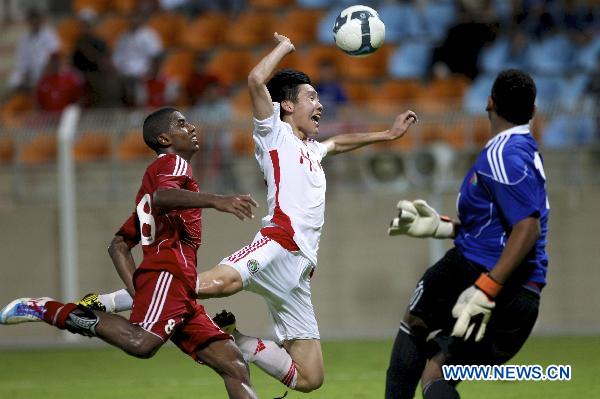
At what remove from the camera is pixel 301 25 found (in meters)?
18.2

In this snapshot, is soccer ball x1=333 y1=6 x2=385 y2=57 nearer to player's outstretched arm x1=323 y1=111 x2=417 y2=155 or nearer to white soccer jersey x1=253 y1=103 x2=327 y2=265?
player's outstretched arm x1=323 y1=111 x2=417 y2=155

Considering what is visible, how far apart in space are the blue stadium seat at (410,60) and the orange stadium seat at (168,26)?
12.1 feet

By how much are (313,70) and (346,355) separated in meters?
6.05

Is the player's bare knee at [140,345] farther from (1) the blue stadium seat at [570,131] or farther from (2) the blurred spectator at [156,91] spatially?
(2) the blurred spectator at [156,91]

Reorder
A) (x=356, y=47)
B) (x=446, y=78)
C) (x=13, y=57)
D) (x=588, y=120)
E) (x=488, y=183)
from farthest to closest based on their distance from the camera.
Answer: (x=13, y=57) → (x=446, y=78) → (x=588, y=120) → (x=356, y=47) → (x=488, y=183)

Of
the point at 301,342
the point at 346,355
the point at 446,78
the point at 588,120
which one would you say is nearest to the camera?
the point at 301,342

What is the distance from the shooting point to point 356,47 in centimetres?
814

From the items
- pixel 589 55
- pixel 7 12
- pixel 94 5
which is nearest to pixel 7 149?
pixel 94 5

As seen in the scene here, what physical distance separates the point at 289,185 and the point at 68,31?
42.1 feet

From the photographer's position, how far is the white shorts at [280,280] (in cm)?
736

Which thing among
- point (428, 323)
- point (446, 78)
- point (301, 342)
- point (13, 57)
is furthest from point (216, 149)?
point (428, 323)

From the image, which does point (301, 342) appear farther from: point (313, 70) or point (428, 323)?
point (313, 70)

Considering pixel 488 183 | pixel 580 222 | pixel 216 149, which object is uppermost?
pixel 488 183

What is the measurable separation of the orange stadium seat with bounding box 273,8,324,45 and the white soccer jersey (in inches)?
420
